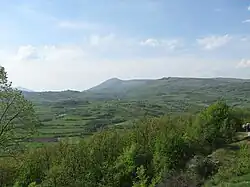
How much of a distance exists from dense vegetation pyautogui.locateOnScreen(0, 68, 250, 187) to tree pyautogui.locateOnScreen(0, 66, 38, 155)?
8 cm

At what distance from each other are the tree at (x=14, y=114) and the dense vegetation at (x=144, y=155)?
0.26ft

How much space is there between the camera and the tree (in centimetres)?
2958

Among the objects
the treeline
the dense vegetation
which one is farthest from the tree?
the treeline

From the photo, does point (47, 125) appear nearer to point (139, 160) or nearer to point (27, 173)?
point (27, 173)

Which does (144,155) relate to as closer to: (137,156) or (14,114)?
(137,156)

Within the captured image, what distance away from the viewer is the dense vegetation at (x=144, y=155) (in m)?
30.2

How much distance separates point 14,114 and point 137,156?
18.1m

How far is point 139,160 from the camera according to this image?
44.0 meters

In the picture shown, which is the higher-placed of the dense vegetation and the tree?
the tree

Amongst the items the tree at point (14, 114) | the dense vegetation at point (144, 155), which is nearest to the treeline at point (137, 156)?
the dense vegetation at point (144, 155)

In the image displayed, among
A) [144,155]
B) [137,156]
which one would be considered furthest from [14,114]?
[144,155]

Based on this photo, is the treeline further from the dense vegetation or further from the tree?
the tree

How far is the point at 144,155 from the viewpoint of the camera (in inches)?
1753

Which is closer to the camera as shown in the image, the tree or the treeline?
the tree
